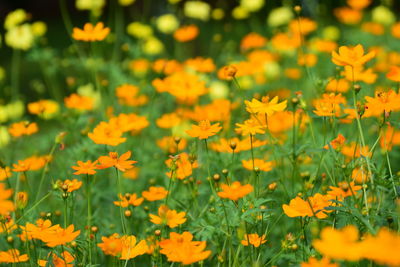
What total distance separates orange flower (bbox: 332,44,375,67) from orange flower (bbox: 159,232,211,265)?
550 millimetres

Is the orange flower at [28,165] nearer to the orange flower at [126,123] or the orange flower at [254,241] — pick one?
the orange flower at [126,123]

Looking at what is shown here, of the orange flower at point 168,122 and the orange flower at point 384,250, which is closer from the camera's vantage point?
the orange flower at point 384,250

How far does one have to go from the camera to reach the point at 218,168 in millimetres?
1728

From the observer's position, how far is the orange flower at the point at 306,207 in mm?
1196

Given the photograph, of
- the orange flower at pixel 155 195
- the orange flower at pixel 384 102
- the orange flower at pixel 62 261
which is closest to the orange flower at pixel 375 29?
the orange flower at pixel 384 102

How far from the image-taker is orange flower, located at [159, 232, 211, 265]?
1096mm

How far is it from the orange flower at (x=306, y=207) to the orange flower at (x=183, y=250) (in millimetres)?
208

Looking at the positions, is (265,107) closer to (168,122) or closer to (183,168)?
(183,168)

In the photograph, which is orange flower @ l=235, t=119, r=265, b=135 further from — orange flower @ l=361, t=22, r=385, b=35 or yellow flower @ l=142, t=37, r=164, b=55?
orange flower @ l=361, t=22, r=385, b=35

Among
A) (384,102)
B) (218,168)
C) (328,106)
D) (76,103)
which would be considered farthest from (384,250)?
(76,103)

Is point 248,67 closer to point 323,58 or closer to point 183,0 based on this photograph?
point 323,58

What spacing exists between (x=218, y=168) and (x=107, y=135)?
408 mm

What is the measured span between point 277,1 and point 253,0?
238cm

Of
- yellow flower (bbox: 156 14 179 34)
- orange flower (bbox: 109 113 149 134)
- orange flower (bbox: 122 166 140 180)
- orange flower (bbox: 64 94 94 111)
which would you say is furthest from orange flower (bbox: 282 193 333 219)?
yellow flower (bbox: 156 14 179 34)
